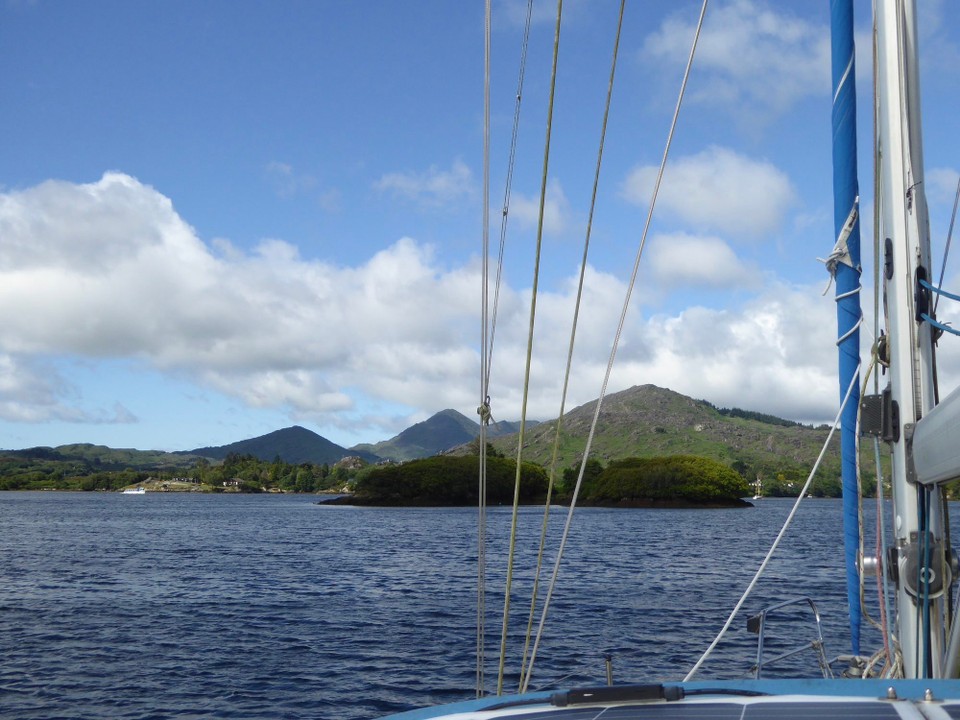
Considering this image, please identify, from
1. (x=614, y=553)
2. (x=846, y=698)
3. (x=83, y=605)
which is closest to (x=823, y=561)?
(x=614, y=553)

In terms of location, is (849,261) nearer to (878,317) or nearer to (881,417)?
(878,317)

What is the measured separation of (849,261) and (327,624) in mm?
24900

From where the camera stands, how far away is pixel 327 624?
1147 inches

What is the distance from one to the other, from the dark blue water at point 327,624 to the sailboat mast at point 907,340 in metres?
14.2

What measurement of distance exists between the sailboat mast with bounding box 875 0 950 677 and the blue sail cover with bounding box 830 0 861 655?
0.92 meters

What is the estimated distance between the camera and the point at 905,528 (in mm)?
6344

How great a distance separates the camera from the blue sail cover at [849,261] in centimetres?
787

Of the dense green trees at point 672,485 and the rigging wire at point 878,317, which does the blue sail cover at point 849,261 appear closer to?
the rigging wire at point 878,317

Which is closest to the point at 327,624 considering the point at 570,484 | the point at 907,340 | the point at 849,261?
the point at 849,261

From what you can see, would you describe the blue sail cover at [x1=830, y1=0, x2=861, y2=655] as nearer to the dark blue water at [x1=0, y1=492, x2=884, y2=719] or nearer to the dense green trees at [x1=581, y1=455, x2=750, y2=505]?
the dark blue water at [x1=0, y1=492, x2=884, y2=719]

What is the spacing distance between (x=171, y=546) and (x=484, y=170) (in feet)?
212

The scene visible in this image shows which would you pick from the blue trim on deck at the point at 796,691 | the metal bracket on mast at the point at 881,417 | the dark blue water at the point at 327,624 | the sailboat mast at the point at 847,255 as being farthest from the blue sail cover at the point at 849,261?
the dark blue water at the point at 327,624

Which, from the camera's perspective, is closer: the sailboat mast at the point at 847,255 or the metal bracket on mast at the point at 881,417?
the metal bracket on mast at the point at 881,417

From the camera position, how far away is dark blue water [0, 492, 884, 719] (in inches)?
789
